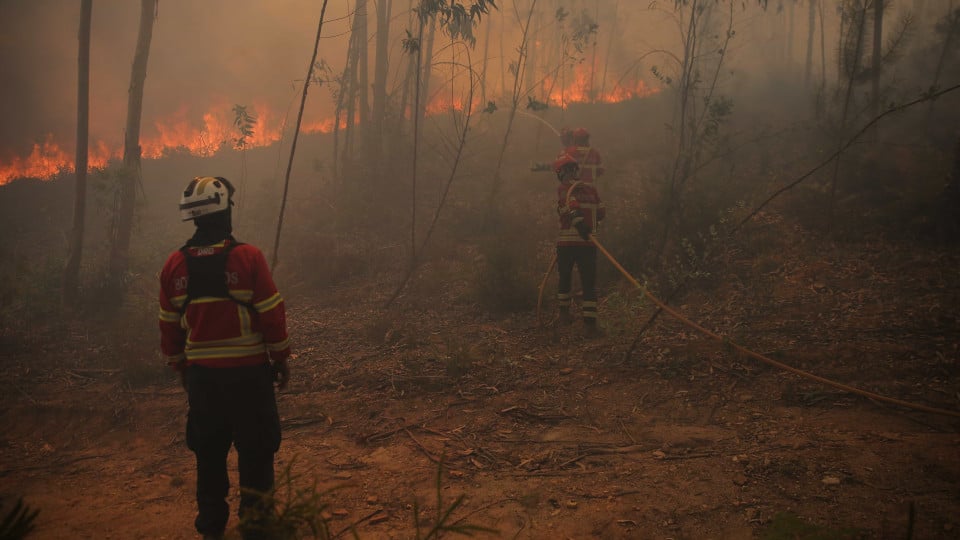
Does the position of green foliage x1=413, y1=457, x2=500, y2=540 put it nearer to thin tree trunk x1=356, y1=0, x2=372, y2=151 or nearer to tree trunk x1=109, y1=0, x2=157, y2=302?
tree trunk x1=109, y1=0, x2=157, y2=302

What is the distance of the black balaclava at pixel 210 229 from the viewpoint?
9.45 feet

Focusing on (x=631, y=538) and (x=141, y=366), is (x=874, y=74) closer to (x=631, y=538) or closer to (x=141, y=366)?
(x=631, y=538)

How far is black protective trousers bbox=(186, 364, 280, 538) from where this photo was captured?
2.90 meters

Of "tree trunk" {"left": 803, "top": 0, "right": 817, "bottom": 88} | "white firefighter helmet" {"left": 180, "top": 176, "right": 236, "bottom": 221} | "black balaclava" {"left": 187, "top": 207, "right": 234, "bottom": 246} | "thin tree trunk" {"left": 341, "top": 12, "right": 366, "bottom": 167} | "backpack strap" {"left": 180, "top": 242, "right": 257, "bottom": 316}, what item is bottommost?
"backpack strap" {"left": 180, "top": 242, "right": 257, "bottom": 316}

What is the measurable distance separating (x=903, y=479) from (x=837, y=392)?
141cm

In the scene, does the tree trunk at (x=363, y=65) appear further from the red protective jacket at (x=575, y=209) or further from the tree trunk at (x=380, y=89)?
the red protective jacket at (x=575, y=209)

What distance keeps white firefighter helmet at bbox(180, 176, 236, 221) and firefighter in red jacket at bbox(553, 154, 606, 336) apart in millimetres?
4846

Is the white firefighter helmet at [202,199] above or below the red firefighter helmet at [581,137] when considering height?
below

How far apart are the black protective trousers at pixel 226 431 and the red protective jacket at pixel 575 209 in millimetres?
4813

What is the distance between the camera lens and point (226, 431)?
2984mm

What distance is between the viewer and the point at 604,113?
59.2 ft

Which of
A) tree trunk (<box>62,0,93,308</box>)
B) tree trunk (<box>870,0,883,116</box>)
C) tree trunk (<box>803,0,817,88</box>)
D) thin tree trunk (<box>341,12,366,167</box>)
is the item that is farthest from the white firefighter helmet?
tree trunk (<box>803,0,817,88</box>)

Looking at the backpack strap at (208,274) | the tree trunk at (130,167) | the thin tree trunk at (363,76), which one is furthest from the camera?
the thin tree trunk at (363,76)

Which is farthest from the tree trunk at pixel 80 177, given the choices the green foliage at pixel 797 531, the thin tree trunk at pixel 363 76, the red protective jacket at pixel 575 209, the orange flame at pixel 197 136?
the green foliage at pixel 797 531
